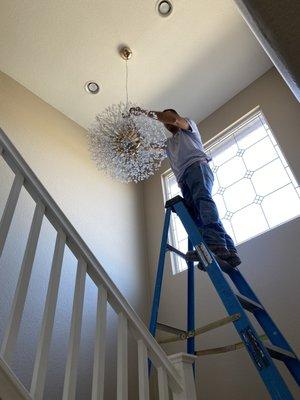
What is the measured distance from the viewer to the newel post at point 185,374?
1.22m

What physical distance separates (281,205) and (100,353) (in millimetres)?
1902

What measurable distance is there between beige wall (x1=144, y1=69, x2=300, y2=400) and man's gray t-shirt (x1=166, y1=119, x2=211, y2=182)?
0.86m

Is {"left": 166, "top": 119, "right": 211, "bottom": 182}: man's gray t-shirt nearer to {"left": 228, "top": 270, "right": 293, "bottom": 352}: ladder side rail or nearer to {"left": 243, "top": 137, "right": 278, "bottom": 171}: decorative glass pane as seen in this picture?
{"left": 228, "top": 270, "right": 293, "bottom": 352}: ladder side rail

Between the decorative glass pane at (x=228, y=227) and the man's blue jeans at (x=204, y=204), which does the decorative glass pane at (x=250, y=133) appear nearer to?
the decorative glass pane at (x=228, y=227)

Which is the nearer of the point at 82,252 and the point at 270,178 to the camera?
the point at 82,252

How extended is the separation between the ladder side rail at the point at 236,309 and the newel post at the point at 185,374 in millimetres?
252

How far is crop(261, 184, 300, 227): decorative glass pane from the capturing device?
7.89 feet

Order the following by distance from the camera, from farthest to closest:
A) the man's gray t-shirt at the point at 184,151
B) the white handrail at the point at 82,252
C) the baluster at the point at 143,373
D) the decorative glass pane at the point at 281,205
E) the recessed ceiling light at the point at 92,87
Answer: the recessed ceiling light at the point at 92,87 < the decorative glass pane at the point at 281,205 < the man's gray t-shirt at the point at 184,151 < the white handrail at the point at 82,252 < the baluster at the point at 143,373

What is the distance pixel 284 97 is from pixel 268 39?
2529mm

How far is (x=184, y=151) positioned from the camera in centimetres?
211

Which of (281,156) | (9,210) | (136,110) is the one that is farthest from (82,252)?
(281,156)

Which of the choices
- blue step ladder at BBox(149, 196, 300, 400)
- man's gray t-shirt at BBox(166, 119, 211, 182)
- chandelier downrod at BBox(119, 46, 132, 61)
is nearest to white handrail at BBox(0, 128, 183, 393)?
blue step ladder at BBox(149, 196, 300, 400)

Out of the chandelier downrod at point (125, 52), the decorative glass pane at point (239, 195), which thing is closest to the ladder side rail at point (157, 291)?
the decorative glass pane at point (239, 195)

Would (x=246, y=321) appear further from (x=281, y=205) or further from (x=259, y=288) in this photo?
(x=281, y=205)
